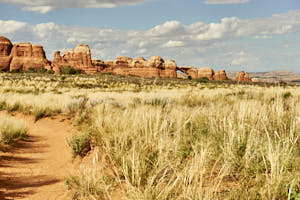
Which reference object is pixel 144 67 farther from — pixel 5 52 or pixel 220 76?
pixel 5 52

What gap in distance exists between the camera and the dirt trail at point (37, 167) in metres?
3.73

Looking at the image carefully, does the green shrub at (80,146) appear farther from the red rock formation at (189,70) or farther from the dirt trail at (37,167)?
the red rock formation at (189,70)

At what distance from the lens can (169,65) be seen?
11050cm

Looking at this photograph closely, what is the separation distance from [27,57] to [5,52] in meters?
8.57

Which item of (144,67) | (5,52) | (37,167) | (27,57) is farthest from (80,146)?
(5,52)

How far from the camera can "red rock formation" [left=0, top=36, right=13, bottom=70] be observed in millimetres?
91625

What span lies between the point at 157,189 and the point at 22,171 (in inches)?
127

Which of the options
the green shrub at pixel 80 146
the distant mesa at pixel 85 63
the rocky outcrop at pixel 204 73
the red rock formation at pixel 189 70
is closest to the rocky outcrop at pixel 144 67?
the distant mesa at pixel 85 63

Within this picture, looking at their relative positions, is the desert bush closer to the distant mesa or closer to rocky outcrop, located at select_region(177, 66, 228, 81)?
the distant mesa

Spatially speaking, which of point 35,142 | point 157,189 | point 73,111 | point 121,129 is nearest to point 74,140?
point 121,129

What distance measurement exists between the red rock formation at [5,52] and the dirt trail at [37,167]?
322 feet

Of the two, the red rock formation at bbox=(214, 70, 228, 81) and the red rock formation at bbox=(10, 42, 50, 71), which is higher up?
the red rock formation at bbox=(10, 42, 50, 71)

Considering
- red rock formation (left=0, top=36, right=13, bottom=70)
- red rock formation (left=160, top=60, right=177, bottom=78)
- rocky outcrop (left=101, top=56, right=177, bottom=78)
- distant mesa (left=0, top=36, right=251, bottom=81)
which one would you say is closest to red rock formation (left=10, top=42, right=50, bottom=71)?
distant mesa (left=0, top=36, right=251, bottom=81)

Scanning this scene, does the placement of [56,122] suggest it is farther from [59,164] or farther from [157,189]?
[157,189]
